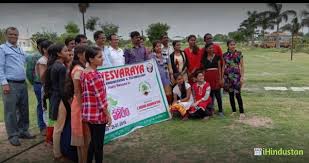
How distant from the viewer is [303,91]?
364 inches

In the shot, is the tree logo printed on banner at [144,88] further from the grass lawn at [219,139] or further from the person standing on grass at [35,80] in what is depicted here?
the person standing on grass at [35,80]

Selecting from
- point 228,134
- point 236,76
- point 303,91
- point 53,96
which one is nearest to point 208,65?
point 236,76

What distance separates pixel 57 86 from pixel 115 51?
1.71 m

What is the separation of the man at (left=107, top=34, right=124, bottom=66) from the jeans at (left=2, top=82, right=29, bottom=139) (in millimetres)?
1370

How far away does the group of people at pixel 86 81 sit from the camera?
11.4 ft

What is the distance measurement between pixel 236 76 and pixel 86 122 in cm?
334

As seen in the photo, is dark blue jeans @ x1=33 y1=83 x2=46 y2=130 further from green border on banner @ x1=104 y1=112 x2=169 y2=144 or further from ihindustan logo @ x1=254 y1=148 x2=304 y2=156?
ihindustan logo @ x1=254 y1=148 x2=304 y2=156

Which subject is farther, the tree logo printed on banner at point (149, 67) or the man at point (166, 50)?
the man at point (166, 50)

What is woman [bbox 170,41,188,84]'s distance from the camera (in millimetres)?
6395

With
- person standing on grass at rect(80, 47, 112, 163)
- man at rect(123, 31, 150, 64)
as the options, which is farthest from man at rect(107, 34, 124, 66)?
person standing on grass at rect(80, 47, 112, 163)

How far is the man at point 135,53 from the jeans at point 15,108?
168 cm

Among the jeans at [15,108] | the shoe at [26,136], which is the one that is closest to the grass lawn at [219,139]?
the shoe at [26,136]

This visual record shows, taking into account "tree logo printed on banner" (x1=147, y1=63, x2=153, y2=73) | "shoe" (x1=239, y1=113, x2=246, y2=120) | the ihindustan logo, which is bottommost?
the ihindustan logo

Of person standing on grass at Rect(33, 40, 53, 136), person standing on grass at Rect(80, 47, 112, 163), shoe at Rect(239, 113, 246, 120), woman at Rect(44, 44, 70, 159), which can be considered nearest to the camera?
person standing on grass at Rect(80, 47, 112, 163)
